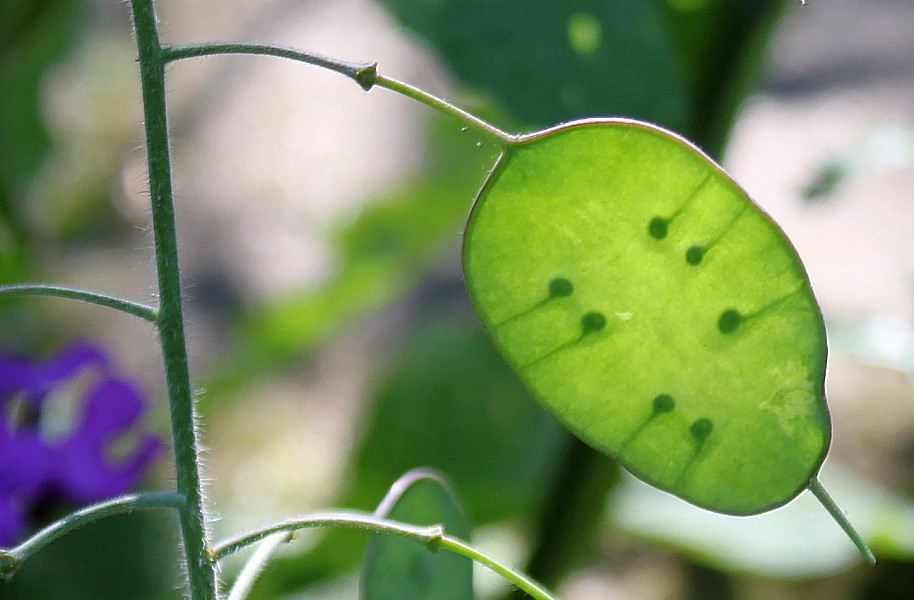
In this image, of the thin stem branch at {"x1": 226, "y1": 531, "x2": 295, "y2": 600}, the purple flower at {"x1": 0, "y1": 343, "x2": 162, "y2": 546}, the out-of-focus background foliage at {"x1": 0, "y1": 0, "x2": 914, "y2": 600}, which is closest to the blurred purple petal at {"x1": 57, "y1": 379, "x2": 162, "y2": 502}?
the purple flower at {"x1": 0, "y1": 343, "x2": 162, "y2": 546}

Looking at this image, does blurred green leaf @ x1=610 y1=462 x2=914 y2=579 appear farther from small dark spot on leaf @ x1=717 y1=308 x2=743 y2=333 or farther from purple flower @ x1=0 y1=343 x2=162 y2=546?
small dark spot on leaf @ x1=717 y1=308 x2=743 y2=333

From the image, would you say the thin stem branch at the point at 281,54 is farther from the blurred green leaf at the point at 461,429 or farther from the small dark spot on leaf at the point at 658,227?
the blurred green leaf at the point at 461,429

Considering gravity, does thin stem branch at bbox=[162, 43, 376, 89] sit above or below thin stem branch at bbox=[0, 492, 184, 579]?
above

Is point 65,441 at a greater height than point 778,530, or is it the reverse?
point 65,441

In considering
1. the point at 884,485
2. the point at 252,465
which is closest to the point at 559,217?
the point at 884,485

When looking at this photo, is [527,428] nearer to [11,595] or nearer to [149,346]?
[11,595]

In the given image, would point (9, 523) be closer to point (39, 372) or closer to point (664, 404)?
point (39, 372)

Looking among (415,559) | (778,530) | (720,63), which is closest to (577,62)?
(720,63)
